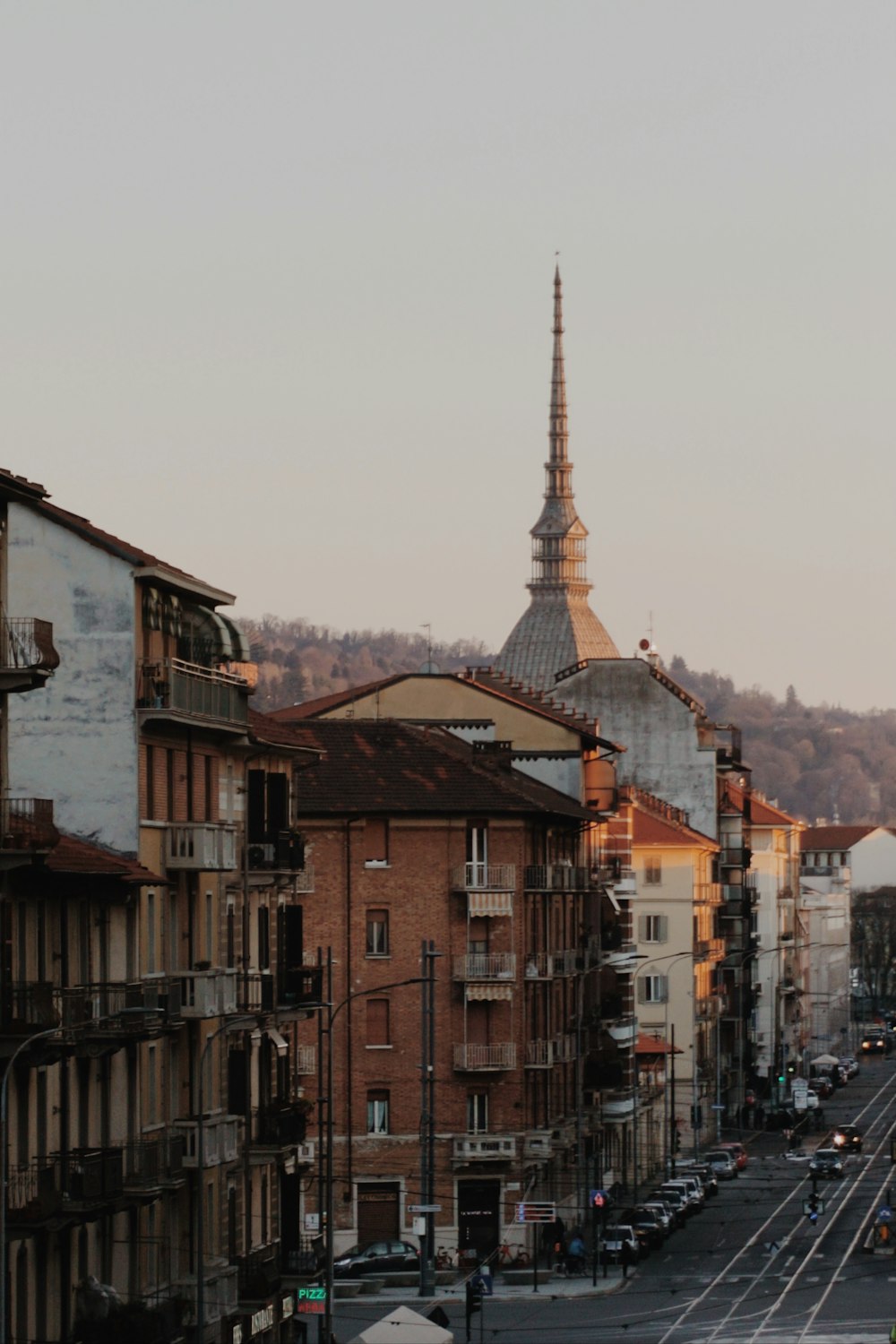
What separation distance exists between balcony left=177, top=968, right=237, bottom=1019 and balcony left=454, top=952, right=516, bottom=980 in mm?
33645

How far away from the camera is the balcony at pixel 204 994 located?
6769 cm

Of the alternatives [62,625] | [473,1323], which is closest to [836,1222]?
[473,1323]

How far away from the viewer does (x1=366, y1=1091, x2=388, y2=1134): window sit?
104 m

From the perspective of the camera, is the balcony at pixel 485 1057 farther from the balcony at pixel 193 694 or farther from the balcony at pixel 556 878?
the balcony at pixel 193 694

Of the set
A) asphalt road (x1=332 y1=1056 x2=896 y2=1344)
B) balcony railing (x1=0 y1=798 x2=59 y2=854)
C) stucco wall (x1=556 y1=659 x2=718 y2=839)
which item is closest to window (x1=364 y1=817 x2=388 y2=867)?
asphalt road (x1=332 y1=1056 x2=896 y2=1344)

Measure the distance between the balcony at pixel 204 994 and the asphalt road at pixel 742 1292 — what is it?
1692cm

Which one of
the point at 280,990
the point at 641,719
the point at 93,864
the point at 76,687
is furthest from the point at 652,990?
the point at 93,864

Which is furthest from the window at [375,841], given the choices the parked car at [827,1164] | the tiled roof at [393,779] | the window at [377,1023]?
the parked car at [827,1164]

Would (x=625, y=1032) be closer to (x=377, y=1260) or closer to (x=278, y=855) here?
(x=377, y=1260)

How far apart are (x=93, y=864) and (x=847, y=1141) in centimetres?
9685

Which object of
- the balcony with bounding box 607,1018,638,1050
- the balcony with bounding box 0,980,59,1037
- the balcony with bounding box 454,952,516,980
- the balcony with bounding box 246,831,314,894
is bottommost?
the balcony with bounding box 607,1018,638,1050

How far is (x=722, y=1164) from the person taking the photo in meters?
140

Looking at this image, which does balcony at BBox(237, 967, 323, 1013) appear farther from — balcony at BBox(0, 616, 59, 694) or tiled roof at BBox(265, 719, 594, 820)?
tiled roof at BBox(265, 719, 594, 820)

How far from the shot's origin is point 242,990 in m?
73.1
